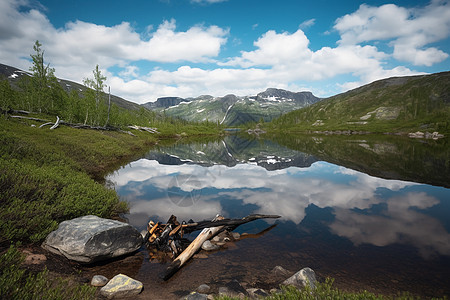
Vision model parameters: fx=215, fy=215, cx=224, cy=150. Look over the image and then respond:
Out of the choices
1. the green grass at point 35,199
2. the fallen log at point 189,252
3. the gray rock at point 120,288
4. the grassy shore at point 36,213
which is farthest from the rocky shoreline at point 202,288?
the green grass at point 35,199

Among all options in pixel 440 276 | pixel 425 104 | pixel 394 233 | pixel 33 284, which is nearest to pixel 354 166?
pixel 394 233

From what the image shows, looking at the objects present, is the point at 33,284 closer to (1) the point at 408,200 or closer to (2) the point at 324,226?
(2) the point at 324,226

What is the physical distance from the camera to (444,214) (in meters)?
15.2

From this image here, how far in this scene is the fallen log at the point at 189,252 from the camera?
8180 millimetres

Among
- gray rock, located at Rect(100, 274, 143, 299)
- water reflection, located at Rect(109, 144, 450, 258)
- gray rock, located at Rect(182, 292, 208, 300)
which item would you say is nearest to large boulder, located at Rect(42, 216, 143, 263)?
gray rock, located at Rect(100, 274, 143, 299)

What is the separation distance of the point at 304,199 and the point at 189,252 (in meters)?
12.6

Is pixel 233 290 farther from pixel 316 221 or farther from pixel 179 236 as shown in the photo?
pixel 316 221

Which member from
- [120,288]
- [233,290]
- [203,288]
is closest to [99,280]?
[120,288]

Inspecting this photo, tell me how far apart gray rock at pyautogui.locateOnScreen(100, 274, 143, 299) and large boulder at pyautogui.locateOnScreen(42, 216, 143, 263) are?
1.83m

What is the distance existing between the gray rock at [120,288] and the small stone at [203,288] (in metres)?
1.96

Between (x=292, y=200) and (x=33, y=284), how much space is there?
16857 mm

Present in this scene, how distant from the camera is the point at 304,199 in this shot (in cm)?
1873

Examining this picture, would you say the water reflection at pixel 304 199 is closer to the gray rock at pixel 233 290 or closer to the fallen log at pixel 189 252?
the fallen log at pixel 189 252

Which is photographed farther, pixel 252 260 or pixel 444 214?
pixel 444 214
